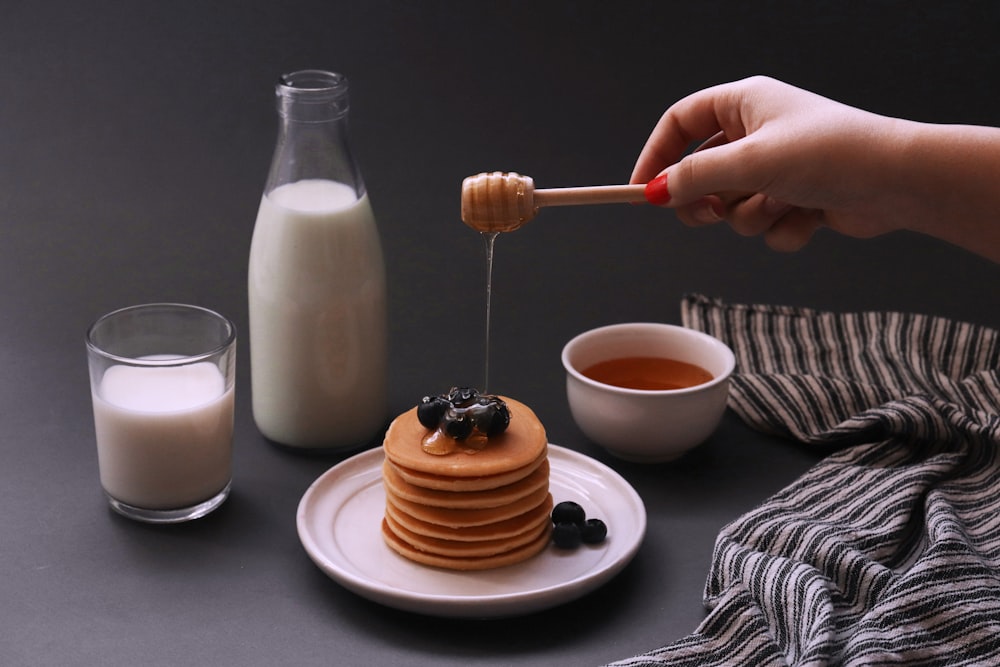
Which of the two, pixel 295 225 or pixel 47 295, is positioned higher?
pixel 295 225

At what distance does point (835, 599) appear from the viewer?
1692mm

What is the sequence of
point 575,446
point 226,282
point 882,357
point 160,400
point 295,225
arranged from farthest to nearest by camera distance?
point 226,282 → point 882,357 → point 575,446 → point 295,225 → point 160,400

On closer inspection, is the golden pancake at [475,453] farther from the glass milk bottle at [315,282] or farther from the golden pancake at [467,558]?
the glass milk bottle at [315,282]

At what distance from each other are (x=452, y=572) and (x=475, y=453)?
0.16 m

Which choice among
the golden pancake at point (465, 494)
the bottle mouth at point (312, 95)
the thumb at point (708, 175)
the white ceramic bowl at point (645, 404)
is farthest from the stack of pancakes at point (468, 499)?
the bottle mouth at point (312, 95)

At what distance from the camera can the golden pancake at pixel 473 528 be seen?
1.71m

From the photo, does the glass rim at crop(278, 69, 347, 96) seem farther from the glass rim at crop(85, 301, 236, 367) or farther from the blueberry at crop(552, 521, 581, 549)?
the blueberry at crop(552, 521, 581, 549)

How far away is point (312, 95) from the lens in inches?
74.6

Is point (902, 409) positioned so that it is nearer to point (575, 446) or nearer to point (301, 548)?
point (575, 446)

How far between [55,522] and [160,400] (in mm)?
234

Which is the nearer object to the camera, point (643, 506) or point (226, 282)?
point (643, 506)

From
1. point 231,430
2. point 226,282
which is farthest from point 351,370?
point 226,282

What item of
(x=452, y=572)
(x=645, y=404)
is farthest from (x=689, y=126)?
(x=452, y=572)

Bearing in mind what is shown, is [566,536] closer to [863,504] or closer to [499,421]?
[499,421]
